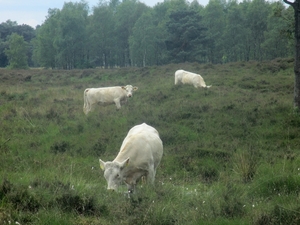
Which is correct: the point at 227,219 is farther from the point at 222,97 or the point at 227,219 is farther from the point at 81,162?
the point at 222,97

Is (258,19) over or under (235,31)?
over

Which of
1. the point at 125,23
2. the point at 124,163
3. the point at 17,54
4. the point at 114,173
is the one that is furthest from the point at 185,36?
the point at 114,173

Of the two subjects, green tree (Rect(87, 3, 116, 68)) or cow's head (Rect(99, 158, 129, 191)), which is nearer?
cow's head (Rect(99, 158, 129, 191))

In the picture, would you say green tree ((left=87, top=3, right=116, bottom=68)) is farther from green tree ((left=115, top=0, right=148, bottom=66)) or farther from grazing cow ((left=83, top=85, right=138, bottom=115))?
grazing cow ((left=83, top=85, right=138, bottom=115))

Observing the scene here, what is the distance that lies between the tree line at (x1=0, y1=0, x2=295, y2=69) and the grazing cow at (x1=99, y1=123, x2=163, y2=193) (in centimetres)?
4364

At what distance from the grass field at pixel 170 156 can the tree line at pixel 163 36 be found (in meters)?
31.6

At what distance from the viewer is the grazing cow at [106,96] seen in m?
20.4

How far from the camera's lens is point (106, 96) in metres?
20.6

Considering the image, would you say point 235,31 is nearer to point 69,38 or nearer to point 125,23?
point 125,23

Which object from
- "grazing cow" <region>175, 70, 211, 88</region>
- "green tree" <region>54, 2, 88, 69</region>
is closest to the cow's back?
"grazing cow" <region>175, 70, 211, 88</region>

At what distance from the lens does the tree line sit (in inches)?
2274

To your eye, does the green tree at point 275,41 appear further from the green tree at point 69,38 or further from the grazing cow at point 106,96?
the grazing cow at point 106,96

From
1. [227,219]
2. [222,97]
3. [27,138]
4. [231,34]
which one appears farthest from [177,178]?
[231,34]

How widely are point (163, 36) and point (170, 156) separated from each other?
54.9 meters
